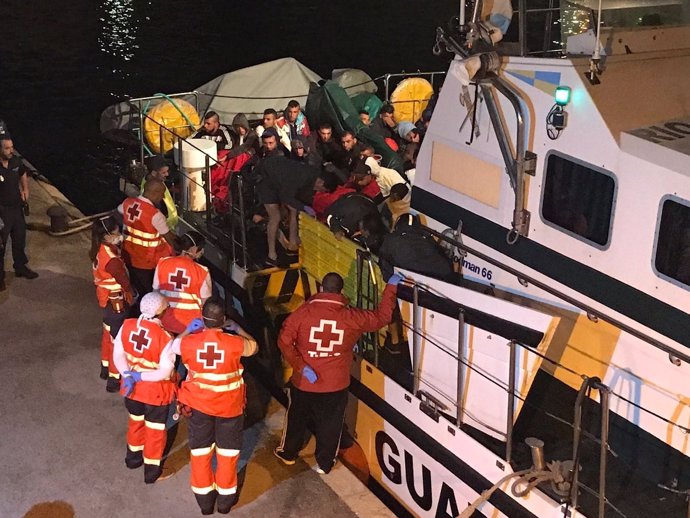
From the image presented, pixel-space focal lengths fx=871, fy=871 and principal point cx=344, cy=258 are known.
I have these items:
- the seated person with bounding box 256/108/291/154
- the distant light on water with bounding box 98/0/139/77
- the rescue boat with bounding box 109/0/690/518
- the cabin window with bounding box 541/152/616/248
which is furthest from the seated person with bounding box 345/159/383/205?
the distant light on water with bounding box 98/0/139/77

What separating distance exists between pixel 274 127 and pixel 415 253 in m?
4.83

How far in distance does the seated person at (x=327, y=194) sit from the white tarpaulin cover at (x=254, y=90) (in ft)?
18.2

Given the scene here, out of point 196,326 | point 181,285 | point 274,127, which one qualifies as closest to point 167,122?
point 274,127

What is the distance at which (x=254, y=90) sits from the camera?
13.0 meters

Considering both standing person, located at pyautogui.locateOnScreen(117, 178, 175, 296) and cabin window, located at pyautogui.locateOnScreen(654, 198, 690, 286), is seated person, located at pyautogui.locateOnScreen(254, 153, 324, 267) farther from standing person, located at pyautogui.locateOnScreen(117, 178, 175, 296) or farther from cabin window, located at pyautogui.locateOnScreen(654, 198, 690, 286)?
cabin window, located at pyautogui.locateOnScreen(654, 198, 690, 286)

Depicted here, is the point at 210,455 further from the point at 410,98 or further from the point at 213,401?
the point at 410,98

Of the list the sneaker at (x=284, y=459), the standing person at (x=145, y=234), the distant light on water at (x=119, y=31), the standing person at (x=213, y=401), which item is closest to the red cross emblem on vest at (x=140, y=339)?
the standing person at (x=213, y=401)

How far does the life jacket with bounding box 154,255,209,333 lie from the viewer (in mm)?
6516

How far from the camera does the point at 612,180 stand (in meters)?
4.71

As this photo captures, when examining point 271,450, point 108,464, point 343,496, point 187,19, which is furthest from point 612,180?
Answer: point 187,19

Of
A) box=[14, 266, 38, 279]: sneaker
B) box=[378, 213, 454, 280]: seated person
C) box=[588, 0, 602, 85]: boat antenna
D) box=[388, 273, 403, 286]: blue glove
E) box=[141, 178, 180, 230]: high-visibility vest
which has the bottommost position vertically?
box=[14, 266, 38, 279]: sneaker

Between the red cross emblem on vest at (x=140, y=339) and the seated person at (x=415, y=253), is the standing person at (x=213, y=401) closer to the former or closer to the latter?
the red cross emblem on vest at (x=140, y=339)

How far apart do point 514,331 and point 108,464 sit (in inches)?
119

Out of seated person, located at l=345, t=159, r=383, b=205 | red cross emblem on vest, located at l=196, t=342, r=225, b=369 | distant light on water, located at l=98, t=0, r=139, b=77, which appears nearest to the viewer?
red cross emblem on vest, located at l=196, t=342, r=225, b=369
